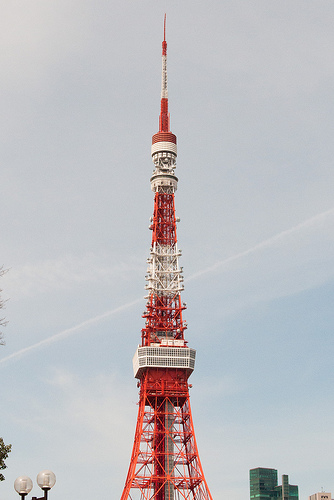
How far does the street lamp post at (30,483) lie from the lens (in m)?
34.0

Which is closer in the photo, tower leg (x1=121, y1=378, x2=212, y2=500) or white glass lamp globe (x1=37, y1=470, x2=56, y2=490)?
white glass lamp globe (x1=37, y1=470, x2=56, y2=490)

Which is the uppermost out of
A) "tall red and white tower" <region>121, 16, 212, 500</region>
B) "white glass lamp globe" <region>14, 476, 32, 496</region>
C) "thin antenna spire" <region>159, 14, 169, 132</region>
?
"thin antenna spire" <region>159, 14, 169, 132</region>

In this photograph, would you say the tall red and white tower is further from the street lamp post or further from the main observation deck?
the street lamp post

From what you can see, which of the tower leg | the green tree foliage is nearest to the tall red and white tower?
the tower leg

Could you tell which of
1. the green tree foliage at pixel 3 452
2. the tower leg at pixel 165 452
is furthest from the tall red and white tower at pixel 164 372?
the green tree foliage at pixel 3 452

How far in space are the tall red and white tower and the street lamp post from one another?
313ft

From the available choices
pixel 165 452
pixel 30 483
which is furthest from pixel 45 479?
pixel 165 452

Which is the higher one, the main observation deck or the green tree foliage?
the main observation deck

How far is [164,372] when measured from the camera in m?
136

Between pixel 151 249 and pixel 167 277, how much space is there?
677 centimetres

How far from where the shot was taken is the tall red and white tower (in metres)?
128

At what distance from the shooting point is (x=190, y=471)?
128750 mm

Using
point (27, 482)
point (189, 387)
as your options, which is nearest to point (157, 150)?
point (189, 387)

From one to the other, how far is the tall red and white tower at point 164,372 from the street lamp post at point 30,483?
95.5 m
